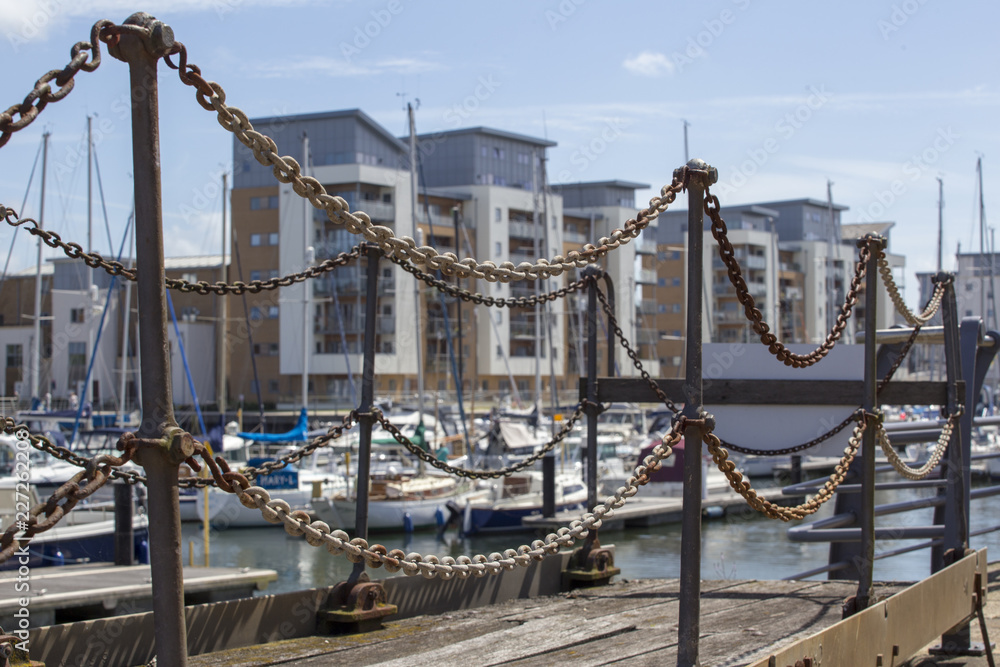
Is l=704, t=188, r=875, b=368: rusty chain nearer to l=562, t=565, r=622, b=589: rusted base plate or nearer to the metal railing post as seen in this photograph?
the metal railing post

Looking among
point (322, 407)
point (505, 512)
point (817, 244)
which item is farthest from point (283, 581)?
point (817, 244)

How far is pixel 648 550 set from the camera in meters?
25.9

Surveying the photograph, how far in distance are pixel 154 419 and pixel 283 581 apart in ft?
65.7

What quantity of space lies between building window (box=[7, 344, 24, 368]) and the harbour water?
3832 centimetres

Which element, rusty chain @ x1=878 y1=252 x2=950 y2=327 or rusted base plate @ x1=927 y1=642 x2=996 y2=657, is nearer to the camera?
rusted base plate @ x1=927 y1=642 x2=996 y2=657

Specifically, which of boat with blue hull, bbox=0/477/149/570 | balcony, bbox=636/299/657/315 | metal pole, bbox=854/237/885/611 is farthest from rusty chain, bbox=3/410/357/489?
balcony, bbox=636/299/657/315

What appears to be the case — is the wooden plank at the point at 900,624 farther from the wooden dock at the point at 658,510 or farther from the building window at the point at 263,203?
the building window at the point at 263,203

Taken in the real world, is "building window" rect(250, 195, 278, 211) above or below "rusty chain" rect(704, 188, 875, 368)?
above

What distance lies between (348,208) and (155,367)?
842 mm

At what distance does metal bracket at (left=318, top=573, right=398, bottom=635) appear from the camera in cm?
566

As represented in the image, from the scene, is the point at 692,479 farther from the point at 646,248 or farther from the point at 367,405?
the point at 646,248

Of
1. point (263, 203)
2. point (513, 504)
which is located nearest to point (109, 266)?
point (513, 504)

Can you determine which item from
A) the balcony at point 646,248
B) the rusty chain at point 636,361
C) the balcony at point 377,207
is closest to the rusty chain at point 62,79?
the rusty chain at point 636,361

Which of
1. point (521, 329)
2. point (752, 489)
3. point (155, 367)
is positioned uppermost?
point (521, 329)
